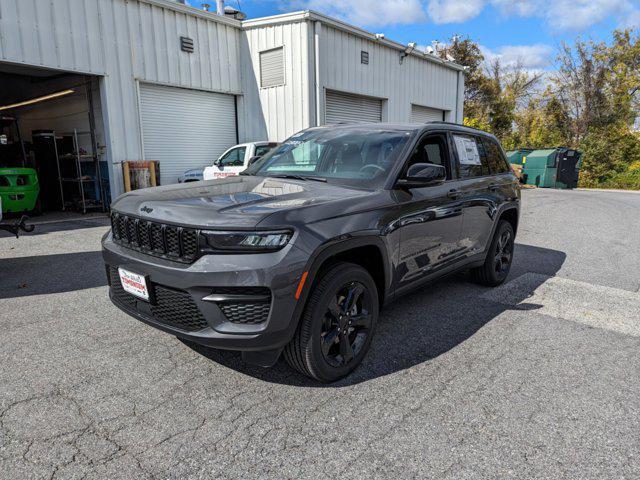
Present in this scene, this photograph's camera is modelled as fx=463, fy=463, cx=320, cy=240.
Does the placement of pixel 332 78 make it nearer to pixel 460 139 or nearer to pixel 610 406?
pixel 460 139

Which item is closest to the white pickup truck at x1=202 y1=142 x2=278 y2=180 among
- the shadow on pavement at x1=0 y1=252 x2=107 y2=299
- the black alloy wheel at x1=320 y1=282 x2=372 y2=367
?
the shadow on pavement at x1=0 y1=252 x2=107 y2=299

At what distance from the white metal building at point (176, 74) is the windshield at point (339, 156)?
844 centimetres

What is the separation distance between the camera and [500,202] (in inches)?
199

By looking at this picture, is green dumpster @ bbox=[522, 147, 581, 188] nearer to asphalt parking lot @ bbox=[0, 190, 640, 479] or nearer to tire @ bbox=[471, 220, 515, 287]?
tire @ bbox=[471, 220, 515, 287]

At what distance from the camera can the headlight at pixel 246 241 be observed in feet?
8.39

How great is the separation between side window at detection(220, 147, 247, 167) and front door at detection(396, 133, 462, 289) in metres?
8.27

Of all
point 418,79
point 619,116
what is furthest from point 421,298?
point 619,116

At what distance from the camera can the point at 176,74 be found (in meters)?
12.5

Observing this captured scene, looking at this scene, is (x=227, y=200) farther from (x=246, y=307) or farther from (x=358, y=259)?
(x=358, y=259)

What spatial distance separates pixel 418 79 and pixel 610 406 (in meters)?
17.9

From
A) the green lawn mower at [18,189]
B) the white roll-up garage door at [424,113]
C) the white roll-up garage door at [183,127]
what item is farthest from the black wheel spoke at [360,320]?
the white roll-up garage door at [424,113]

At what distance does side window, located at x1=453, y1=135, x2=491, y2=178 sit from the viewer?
4.48 metres

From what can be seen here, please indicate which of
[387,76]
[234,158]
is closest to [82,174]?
[234,158]

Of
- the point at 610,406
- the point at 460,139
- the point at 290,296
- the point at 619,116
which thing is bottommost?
the point at 610,406
